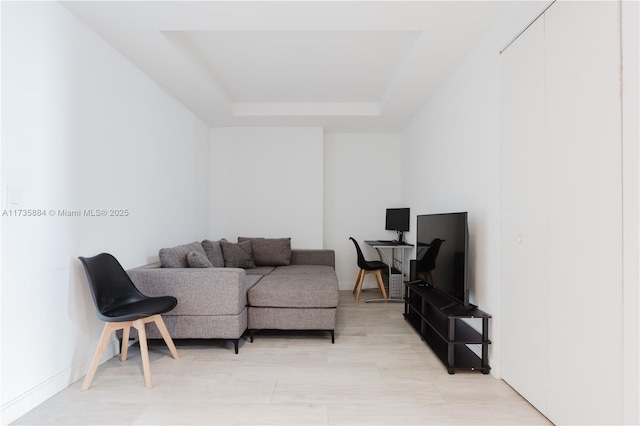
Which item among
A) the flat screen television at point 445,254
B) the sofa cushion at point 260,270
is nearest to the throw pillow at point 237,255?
the sofa cushion at point 260,270

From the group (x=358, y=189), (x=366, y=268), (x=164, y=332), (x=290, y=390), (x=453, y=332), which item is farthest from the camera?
(x=358, y=189)

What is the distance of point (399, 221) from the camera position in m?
5.00

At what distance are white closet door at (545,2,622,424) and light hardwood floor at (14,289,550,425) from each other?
445mm

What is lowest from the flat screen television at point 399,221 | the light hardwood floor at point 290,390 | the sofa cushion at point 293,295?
the light hardwood floor at point 290,390

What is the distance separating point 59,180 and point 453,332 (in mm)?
2930

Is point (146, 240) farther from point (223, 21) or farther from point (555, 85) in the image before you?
point (555, 85)

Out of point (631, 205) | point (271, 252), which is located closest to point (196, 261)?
point (271, 252)

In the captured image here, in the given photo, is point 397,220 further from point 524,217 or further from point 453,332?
point 524,217

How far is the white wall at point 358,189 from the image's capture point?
548 cm

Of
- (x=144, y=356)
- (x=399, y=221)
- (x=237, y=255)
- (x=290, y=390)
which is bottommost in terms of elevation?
(x=290, y=390)

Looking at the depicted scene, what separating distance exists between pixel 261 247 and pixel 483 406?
10.8 feet

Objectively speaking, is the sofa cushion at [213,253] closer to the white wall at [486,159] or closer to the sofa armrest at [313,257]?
the sofa armrest at [313,257]

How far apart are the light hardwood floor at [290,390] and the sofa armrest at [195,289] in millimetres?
387

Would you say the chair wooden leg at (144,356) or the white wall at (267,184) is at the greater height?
the white wall at (267,184)
